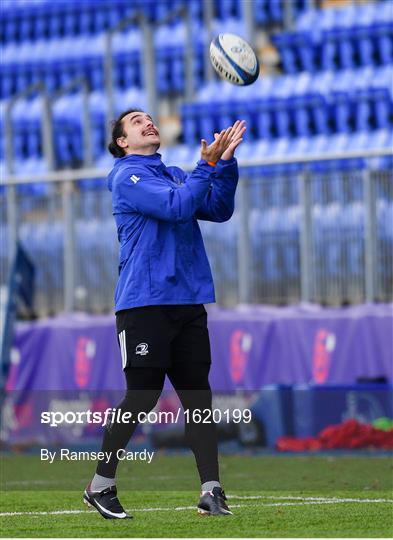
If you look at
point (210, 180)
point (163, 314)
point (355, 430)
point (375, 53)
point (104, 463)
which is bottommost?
point (355, 430)

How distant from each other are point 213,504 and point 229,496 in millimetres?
1424

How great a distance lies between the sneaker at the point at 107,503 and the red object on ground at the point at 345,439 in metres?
5.82

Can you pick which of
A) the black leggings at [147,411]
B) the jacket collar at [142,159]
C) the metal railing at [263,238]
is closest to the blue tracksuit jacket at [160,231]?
the jacket collar at [142,159]

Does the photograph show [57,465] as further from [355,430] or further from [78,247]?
[78,247]

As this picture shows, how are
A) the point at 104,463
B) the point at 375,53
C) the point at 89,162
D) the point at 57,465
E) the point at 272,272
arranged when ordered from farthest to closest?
the point at 375,53 → the point at 89,162 → the point at 272,272 → the point at 57,465 → the point at 104,463

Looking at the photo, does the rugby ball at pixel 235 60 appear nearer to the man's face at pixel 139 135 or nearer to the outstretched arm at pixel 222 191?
the outstretched arm at pixel 222 191

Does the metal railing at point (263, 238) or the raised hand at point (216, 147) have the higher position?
the raised hand at point (216, 147)

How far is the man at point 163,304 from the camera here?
6125mm

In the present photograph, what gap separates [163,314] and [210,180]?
66 centimetres

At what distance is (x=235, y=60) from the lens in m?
7.13

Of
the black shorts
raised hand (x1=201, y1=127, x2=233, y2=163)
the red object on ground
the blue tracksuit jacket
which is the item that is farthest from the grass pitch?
raised hand (x1=201, y1=127, x2=233, y2=163)

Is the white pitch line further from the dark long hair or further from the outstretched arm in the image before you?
the dark long hair

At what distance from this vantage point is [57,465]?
34.4ft

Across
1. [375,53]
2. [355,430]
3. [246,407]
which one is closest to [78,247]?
[246,407]
